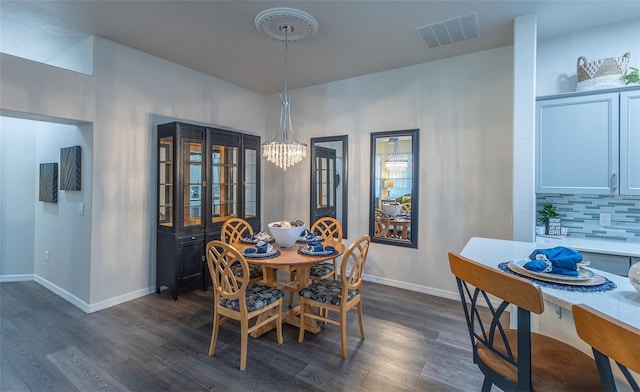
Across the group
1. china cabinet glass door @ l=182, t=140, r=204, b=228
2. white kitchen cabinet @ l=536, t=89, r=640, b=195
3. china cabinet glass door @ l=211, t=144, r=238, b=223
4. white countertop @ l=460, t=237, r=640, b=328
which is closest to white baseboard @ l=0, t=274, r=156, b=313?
china cabinet glass door @ l=182, t=140, r=204, b=228

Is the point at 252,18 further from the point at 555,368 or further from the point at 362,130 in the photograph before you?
the point at 555,368

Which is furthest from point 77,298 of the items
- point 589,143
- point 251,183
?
point 589,143

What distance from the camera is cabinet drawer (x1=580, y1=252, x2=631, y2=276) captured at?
223cm

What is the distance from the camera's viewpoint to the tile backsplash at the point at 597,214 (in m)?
2.63

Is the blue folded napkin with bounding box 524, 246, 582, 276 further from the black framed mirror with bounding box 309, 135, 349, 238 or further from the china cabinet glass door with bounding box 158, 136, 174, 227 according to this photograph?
the china cabinet glass door with bounding box 158, 136, 174, 227

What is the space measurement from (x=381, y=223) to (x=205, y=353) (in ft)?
8.70

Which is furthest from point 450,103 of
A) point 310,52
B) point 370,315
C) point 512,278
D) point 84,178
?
point 84,178

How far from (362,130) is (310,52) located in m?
1.30

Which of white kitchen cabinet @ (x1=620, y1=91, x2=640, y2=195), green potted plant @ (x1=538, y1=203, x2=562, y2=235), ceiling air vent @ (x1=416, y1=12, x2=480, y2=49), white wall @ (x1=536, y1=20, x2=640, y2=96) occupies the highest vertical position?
ceiling air vent @ (x1=416, y1=12, x2=480, y2=49)

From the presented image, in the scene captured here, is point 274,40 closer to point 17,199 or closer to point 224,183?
point 224,183

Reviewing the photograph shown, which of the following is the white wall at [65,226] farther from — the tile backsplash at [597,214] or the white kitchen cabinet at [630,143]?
the white kitchen cabinet at [630,143]

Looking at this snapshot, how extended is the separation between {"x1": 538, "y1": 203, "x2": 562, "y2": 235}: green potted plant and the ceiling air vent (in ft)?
6.29

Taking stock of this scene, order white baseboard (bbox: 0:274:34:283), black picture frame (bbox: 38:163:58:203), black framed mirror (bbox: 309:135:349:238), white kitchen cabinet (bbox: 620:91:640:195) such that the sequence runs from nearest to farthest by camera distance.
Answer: white kitchen cabinet (bbox: 620:91:640:195), black picture frame (bbox: 38:163:58:203), white baseboard (bbox: 0:274:34:283), black framed mirror (bbox: 309:135:349:238)

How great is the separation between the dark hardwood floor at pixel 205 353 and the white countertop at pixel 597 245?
3.77ft
